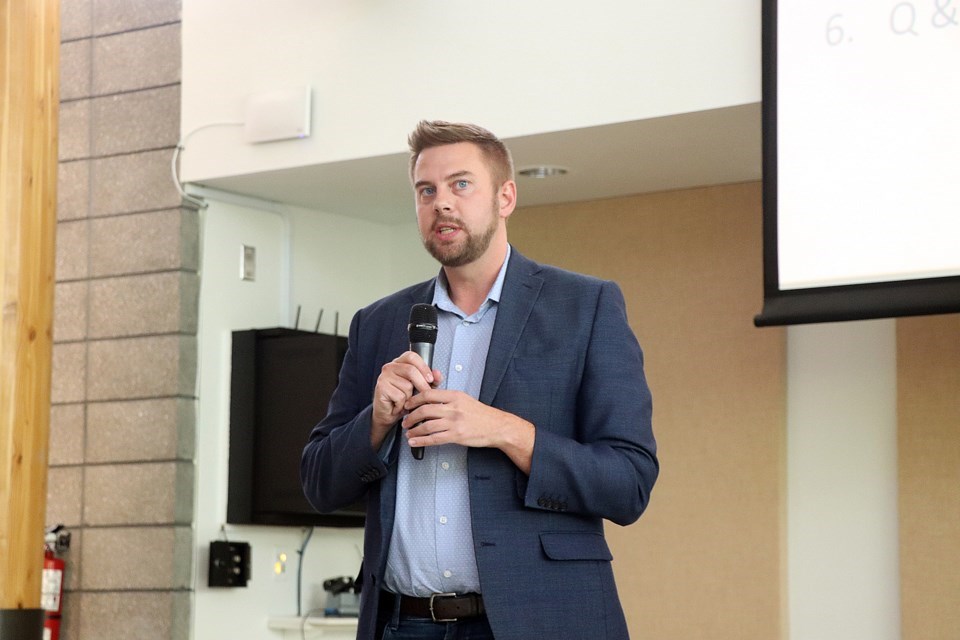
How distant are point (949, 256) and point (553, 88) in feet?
4.15

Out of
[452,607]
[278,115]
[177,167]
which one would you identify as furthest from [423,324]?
[177,167]

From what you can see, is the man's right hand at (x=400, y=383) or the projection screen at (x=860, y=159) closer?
the man's right hand at (x=400, y=383)

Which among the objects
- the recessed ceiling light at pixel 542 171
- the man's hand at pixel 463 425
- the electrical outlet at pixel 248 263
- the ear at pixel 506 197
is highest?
the recessed ceiling light at pixel 542 171

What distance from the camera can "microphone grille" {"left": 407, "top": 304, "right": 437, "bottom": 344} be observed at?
2121 mm

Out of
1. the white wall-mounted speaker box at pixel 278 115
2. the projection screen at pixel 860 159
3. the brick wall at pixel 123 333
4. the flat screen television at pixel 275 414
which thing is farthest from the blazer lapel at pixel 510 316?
the brick wall at pixel 123 333

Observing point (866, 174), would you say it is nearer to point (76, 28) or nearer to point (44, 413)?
point (44, 413)

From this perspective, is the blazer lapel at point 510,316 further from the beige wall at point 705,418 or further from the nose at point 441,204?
the beige wall at point 705,418

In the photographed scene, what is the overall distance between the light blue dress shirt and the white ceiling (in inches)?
71.6

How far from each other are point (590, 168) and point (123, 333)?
1766 millimetres

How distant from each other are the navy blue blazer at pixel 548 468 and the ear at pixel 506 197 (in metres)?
0.09

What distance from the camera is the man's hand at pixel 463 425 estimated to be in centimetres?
193

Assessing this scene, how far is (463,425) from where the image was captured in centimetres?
193

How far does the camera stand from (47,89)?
11.3ft

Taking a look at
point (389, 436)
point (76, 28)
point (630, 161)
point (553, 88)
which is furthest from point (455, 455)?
point (76, 28)
